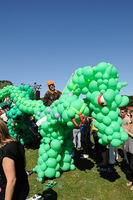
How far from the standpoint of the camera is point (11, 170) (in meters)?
1.46

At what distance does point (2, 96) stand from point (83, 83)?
15.6 ft

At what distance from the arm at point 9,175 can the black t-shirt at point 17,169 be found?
4 centimetres

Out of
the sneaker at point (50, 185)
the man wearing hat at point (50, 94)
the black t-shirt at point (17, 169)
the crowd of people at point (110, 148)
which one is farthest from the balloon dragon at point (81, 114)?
the black t-shirt at point (17, 169)

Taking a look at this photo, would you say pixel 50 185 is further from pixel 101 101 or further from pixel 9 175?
pixel 9 175

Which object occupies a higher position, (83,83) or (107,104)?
(83,83)

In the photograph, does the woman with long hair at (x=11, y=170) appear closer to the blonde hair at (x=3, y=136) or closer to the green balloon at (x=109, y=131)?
the blonde hair at (x=3, y=136)

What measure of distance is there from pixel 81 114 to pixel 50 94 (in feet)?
6.73

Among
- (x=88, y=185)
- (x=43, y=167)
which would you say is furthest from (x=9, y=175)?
(x=88, y=185)

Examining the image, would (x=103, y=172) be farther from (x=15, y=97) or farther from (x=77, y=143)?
(x=15, y=97)

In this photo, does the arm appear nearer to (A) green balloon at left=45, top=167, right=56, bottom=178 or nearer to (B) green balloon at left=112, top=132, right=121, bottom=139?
(B) green balloon at left=112, top=132, right=121, bottom=139

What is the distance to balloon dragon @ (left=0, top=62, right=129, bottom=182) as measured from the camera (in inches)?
115

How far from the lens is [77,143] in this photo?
21.0 feet

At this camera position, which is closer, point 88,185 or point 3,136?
point 3,136

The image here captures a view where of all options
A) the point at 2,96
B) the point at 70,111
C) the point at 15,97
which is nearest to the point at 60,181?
the point at 70,111
